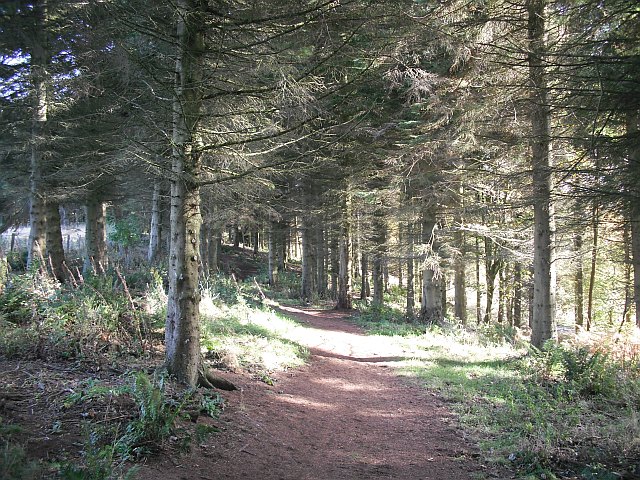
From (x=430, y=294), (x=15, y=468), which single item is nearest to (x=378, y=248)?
(x=430, y=294)

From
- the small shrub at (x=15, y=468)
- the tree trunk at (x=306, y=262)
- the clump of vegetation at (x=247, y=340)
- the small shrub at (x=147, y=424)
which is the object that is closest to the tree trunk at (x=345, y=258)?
the tree trunk at (x=306, y=262)

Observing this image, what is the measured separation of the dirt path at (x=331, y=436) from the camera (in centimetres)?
454

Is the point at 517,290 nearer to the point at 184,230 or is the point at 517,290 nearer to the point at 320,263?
the point at 320,263

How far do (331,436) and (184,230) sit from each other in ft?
11.7

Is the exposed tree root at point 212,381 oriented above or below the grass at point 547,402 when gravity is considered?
above

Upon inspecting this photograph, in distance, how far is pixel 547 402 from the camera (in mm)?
6488

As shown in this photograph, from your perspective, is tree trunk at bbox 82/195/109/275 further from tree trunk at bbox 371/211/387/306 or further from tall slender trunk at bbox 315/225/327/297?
tree trunk at bbox 371/211/387/306

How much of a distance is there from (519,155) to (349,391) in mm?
7134

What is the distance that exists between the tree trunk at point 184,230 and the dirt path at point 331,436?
1018mm

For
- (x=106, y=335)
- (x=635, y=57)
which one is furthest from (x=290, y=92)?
(x=106, y=335)

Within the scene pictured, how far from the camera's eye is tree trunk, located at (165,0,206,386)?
221 inches

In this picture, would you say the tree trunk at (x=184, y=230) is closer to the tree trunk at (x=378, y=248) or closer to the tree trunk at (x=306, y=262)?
the tree trunk at (x=378, y=248)

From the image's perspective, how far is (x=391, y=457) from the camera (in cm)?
535

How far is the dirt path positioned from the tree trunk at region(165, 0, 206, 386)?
1.02 m
